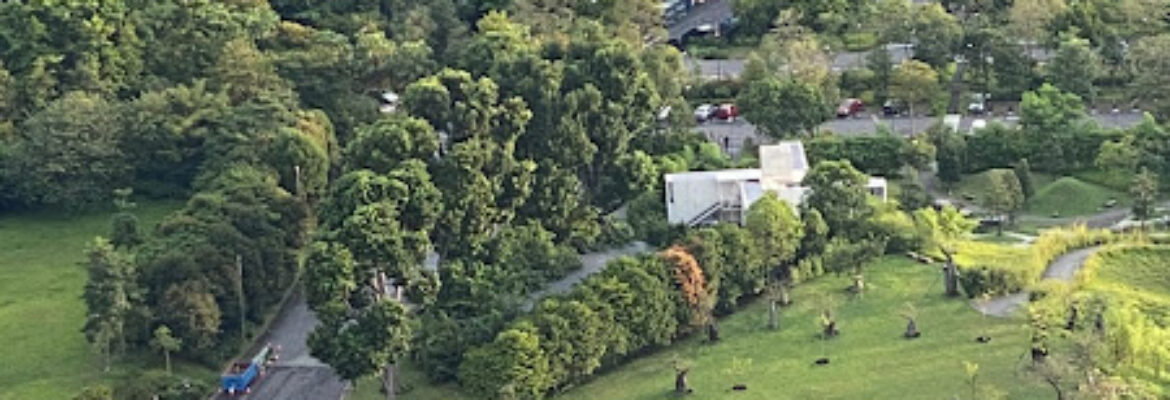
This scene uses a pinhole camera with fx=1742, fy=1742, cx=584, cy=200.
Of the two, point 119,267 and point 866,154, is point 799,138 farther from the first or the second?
point 119,267

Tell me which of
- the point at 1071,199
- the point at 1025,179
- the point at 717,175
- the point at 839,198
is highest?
the point at 717,175

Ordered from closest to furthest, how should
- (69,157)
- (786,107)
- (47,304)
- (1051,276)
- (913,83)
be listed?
(1051,276), (47,304), (69,157), (786,107), (913,83)

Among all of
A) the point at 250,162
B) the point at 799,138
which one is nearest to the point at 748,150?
the point at 799,138

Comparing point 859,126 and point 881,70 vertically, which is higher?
point 881,70

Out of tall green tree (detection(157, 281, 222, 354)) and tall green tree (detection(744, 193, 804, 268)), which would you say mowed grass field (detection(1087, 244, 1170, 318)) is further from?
tall green tree (detection(157, 281, 222, 354))

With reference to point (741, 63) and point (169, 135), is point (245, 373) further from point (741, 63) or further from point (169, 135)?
point (741, 63)

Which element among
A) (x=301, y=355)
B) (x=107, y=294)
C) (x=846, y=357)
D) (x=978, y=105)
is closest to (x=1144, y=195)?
(x=978, y=105)

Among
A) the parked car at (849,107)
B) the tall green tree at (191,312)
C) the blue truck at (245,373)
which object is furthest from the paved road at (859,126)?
the tall green tree at (191,312)

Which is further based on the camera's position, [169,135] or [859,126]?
[859,126]

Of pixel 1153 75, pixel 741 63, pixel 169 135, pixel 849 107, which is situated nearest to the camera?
pixel 169 135
